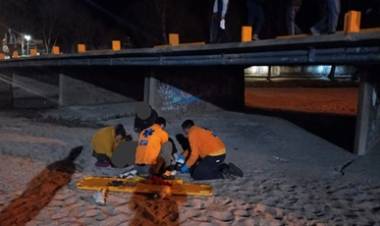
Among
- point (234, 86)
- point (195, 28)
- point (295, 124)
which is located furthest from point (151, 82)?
point (195, 28)

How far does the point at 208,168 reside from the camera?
6910mm

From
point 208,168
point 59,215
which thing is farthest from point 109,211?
point 208,168

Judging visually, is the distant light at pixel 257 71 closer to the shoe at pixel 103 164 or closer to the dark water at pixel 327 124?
the dark water at pixel 327 124

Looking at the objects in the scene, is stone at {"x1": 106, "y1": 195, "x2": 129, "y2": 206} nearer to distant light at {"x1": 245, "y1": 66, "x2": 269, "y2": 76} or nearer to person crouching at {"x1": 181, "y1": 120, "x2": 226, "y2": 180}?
person crouching at {"x1": 181, "y1": 120, "x2": 226, "y2": 180}

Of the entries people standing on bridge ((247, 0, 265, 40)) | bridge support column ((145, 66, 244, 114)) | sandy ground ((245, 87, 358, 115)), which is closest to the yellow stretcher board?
people standing on bridge ((247, 0, 265, 40))

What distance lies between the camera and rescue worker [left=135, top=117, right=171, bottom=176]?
6762 millimetres

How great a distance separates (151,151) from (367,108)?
17.0 feet

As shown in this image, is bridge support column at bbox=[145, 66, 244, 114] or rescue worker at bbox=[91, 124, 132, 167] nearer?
rescue worker at bbox=[91, 124, 132, 167]

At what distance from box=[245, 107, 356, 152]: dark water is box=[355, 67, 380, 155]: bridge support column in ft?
1.77

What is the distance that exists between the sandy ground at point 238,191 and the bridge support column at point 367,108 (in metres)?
0.43

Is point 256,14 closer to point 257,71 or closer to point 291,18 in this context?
point 291,18

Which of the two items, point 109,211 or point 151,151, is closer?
point 109,211

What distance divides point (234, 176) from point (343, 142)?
4.48 meters

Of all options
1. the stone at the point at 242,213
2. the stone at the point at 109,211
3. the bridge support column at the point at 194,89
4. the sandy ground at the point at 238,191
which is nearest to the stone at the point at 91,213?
the sandy ground at the point at 238,191
